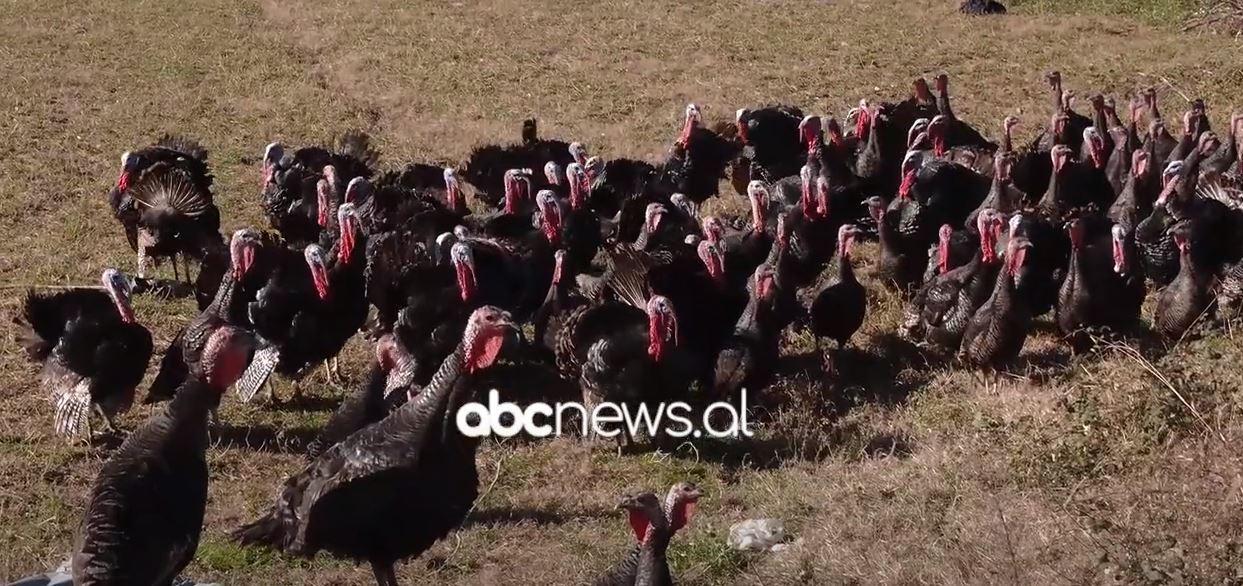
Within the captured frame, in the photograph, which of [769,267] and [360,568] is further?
[769,267]

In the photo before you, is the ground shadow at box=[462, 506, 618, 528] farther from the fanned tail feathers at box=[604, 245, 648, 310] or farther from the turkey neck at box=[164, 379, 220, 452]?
the turkey neck at box=[164, 379, 220, 452]

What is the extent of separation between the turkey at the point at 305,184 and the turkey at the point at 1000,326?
16.0ft

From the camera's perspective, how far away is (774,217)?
10789 mm

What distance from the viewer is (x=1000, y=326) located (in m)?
8.92

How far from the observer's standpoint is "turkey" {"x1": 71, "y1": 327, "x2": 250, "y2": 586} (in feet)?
17.5

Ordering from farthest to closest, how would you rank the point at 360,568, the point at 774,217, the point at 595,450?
1. the point at 774,217
2. the point at 595,450
3. the point at 360,568

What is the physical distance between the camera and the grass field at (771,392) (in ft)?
20.9

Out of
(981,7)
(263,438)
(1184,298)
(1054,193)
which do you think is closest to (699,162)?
(1054,193)

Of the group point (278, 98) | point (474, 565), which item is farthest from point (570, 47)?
point (474, 565)

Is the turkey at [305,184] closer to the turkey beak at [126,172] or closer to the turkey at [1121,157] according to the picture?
the turkey beak at [126,172]

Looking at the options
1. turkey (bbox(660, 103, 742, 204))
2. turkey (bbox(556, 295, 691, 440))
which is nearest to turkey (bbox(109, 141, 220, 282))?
turkey (bbox(556, 295, 691, 440))

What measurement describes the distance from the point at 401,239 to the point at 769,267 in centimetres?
252

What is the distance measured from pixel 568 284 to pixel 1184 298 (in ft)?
13.2

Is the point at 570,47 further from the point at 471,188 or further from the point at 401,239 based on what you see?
the point at 401,239
